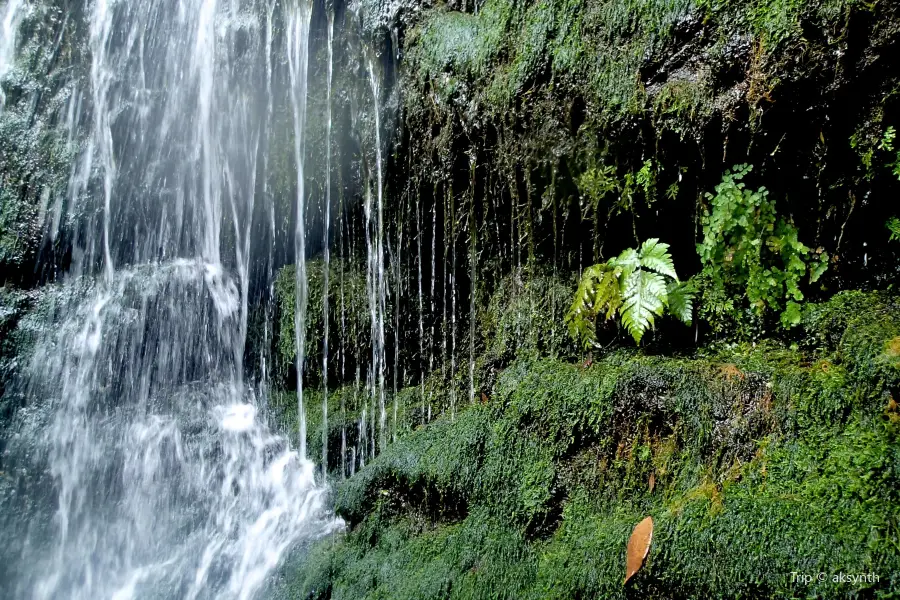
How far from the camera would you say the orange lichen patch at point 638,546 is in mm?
2869

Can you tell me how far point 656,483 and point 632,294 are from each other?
3.96ft

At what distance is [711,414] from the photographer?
3.28 metres

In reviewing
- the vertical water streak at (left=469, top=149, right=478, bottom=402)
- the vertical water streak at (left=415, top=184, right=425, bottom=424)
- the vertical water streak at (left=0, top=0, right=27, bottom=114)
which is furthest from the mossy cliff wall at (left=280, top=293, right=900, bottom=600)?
the vertical water streak at (left=0, top=0, right=27, bottom=114)

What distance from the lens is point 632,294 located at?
3855 millimetres

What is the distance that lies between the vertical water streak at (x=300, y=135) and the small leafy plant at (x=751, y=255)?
426cm

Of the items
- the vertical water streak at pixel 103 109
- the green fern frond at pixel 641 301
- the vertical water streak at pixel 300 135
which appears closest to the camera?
the green fern frond at pixel 641 301

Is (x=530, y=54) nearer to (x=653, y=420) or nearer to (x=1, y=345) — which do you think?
(x=653, y=420)

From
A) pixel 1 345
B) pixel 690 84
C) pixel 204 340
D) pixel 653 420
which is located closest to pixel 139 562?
pixel 204 340

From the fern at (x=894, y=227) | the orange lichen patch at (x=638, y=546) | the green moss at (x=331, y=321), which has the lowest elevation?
the orange lichen patch at (x=638, y=546)

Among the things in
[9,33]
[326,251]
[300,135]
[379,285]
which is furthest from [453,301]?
[9,33]

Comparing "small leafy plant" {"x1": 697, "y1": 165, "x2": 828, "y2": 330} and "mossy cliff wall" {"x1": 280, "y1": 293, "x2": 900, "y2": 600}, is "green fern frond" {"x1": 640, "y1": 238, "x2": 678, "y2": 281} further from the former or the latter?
"mossy cliff wall" {"x1": 280, "y1": 293, "x2": 900, "y2": 600}

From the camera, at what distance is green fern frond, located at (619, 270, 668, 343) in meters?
3.73

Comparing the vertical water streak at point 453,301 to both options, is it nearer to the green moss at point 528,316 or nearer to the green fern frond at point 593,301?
the green moss at point 528,316

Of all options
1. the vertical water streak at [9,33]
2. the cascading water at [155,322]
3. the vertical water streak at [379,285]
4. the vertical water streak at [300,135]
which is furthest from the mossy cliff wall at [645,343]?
the vertical water streak at [9,33]
